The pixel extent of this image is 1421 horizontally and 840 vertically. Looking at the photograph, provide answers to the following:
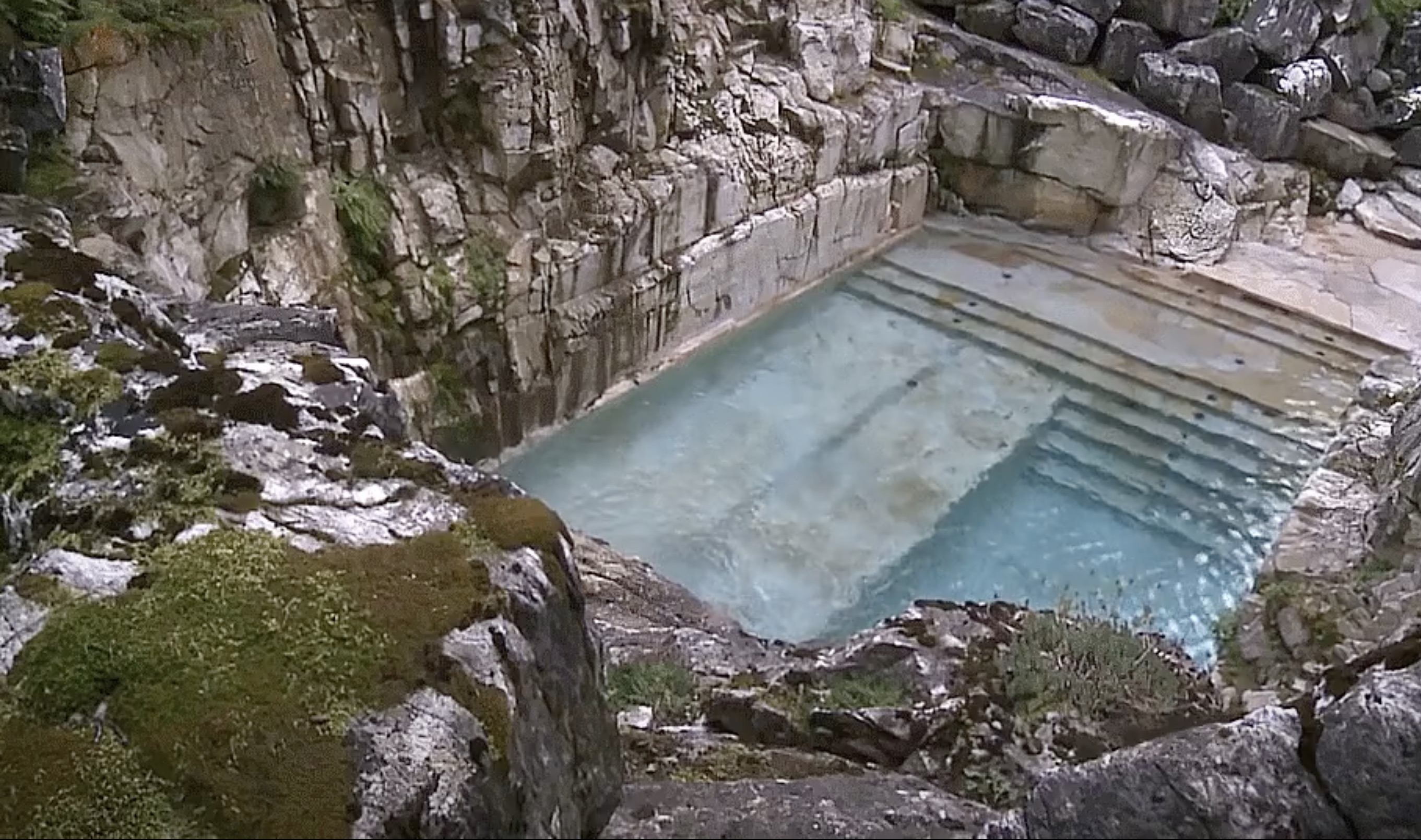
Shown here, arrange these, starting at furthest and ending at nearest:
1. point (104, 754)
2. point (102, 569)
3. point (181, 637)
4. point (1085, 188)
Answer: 1. point (1085, 188)
2. point (102, 569)
3. point (181, 637)
4. point (104, 754)

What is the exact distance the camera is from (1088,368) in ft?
43.6

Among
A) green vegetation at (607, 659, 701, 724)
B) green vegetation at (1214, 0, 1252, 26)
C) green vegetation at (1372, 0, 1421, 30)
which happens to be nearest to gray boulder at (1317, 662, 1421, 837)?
green vegetation at (607, 659, 701, 724)

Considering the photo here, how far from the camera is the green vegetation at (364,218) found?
32.8ft

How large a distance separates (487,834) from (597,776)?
0.75 metres

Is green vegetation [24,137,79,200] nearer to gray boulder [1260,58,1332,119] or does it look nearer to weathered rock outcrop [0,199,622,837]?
weathered rock outcrop [0,199,622,837]

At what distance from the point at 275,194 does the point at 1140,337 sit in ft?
30.8

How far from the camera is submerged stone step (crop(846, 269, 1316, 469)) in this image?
12.2 metres

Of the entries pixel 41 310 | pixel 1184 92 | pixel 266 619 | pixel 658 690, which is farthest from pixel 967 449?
pixel 266 619

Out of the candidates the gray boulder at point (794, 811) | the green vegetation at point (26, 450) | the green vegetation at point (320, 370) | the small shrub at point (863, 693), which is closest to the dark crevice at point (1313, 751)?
the gray boulder at point (794, 811)

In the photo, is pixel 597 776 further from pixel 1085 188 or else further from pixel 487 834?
pixel 1085 188

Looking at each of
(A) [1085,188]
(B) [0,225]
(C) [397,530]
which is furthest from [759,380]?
(C) [397,530]

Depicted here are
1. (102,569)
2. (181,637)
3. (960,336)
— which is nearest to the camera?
(181,637)

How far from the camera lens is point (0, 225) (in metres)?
6.52

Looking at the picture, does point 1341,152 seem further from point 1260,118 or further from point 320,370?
point 320,370
